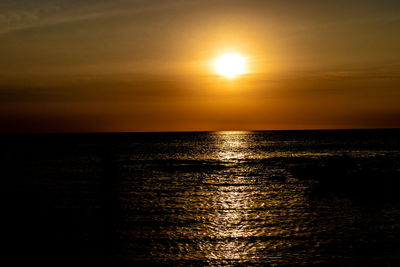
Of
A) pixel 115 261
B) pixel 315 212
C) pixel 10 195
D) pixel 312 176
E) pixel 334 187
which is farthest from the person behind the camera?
pixel 312 176

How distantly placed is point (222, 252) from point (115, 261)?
5871mm

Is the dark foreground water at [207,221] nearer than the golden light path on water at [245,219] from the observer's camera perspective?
Yes

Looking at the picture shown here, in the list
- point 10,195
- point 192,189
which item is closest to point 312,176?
point 192,189

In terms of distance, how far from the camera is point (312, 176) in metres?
57.4

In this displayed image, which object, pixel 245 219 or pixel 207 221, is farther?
pixel 245 219

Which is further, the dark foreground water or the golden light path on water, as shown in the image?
the golden light path on water

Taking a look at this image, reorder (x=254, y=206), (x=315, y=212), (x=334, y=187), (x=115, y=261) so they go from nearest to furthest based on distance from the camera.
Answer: (x=115, y=261)
(x=315, y=212)
(x=254, y=206)
(x=334, y=187)

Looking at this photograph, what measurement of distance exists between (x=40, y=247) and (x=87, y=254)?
3.32 meters

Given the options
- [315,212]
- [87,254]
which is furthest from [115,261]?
[315,212]

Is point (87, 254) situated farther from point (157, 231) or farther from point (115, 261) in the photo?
point (157, 231)

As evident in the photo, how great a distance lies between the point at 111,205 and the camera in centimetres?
3522

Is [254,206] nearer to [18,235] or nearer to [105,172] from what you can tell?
[18,235]

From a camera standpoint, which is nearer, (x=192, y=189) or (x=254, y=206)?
(x=254, y=206)

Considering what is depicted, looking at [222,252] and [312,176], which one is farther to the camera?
[312,176]
